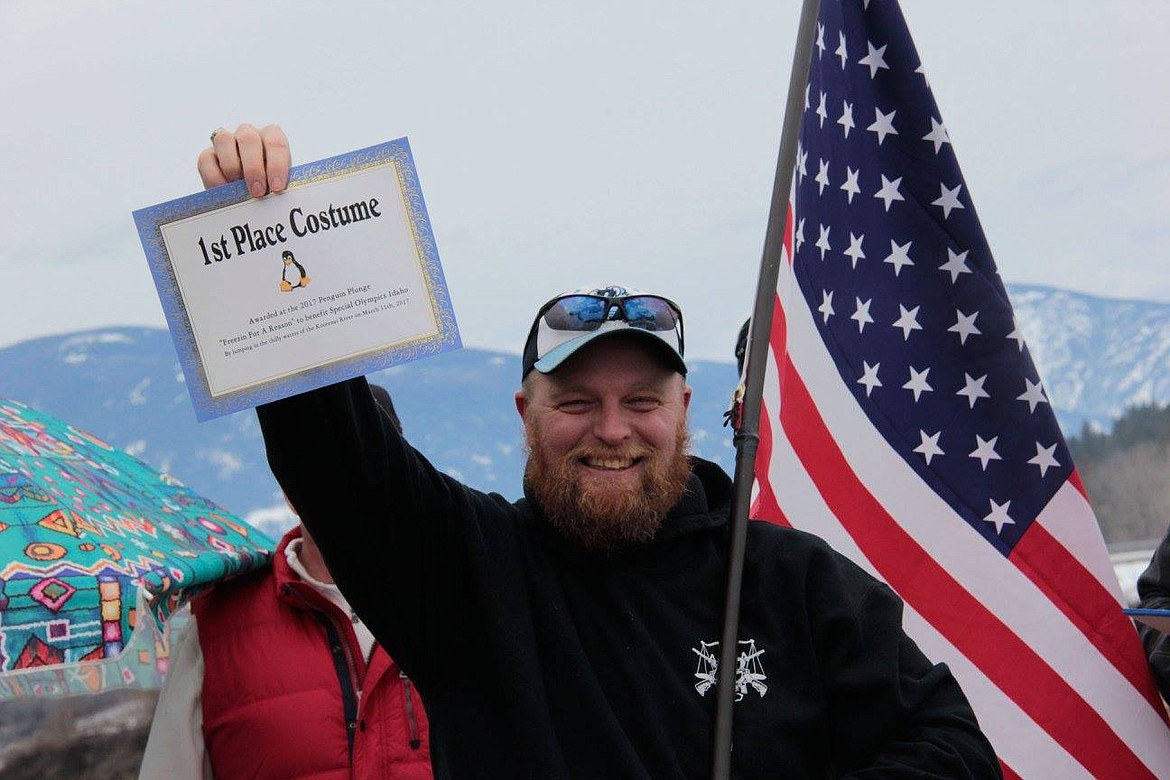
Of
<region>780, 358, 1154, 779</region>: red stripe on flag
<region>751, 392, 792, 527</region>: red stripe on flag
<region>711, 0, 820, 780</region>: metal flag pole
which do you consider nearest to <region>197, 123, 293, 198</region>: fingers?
<region>711, 0, 820, 780</region>: metal flag pole

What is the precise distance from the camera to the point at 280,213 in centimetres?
224

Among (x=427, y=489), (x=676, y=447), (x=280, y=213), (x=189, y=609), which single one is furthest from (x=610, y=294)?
(x=189, y=609)

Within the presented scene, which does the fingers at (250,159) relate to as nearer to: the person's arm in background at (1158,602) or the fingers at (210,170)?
the fingers at (210,170)

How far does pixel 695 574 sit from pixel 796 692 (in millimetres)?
297

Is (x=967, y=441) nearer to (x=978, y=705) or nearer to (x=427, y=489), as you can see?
(x=978, y=705)

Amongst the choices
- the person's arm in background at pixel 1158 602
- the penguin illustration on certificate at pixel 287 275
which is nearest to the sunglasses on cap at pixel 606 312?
the penguin illustration on certificate at pixel 287 275

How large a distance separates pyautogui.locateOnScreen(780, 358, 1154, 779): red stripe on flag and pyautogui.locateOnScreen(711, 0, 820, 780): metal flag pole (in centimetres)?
97

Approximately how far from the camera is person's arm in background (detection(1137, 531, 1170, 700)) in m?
3.78

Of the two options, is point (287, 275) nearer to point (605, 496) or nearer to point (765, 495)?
point (605, 496)

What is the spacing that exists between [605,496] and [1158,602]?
193 centimetres

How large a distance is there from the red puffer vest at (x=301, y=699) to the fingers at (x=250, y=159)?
121 cm

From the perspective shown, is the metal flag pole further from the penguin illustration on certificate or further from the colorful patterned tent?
the colorful patterned tent

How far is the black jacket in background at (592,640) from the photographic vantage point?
2.41 m

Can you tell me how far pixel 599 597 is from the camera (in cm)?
260
